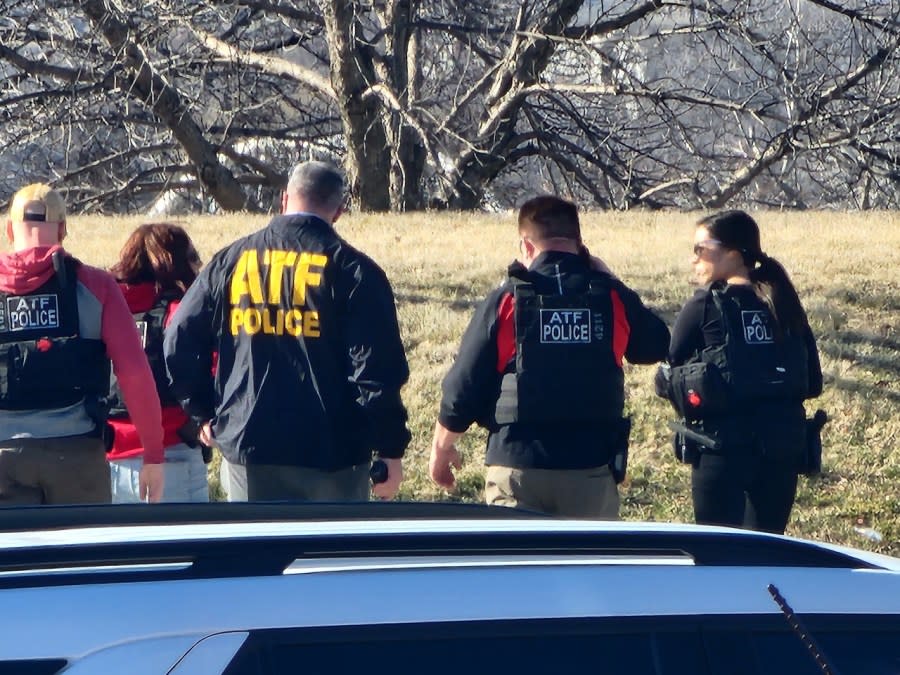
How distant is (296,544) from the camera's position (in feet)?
6.16

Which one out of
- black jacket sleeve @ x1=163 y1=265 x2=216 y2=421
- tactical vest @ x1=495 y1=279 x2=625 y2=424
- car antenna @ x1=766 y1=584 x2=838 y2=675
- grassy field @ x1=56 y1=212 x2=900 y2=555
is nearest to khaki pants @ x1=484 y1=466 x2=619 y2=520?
A: tactical vest @ x1=495 y1=279 x2=625 y2=424

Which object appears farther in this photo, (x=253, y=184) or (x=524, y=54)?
(x=253, y=184)

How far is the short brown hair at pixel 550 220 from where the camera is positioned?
448 centimetres

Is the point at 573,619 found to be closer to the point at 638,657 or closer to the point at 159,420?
the point at 638,657

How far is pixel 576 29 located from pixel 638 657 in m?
16.0

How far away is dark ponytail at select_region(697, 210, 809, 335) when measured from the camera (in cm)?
469

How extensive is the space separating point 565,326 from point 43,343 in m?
1.71

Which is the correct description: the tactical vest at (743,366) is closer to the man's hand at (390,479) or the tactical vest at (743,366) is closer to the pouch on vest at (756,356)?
the pouch on vest at (756,356)

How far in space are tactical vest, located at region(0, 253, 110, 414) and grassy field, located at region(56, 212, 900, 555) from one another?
3.22 meters

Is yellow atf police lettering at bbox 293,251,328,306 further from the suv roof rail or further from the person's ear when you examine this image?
the suv roof rail

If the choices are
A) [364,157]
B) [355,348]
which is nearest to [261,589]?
[355,348]

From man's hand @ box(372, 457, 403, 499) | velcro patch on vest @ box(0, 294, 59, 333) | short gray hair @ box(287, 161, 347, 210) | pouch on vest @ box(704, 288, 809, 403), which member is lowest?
man's hand @ box(372, 457, 403, 499)

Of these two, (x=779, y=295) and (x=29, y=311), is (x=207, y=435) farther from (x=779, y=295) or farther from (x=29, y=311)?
(x=779, y=295)

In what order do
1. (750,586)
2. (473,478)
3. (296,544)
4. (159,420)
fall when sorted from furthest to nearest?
(473,478) < (159,420) < (750,586) < (296,544)
